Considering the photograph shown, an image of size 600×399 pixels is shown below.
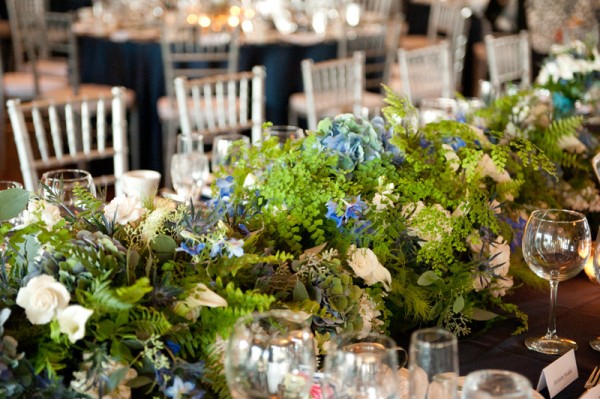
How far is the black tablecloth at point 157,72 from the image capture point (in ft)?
16.8

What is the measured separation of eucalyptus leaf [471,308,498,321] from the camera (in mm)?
1586

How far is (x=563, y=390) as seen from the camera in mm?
1369

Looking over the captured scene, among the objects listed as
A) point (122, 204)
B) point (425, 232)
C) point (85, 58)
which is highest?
point (122, 204)

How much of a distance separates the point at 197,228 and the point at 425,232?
41 cm

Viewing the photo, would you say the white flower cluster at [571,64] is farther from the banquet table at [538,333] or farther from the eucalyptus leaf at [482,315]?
the eucalyptus leaf at [482,315]

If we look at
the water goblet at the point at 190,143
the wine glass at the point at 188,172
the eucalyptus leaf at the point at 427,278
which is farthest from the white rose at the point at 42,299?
the water goblet at the point at 190,143

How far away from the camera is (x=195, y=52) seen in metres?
5.14

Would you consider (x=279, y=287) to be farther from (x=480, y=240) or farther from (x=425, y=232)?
(x=480, y=240)

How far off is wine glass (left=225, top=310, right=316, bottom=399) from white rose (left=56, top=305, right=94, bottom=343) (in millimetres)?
200

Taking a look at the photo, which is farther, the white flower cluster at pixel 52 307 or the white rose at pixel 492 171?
the white rose at pixel 492 171

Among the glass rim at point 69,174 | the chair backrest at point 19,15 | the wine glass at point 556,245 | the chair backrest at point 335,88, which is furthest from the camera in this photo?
the chair backrest at point 19,15

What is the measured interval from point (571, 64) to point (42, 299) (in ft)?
8.33

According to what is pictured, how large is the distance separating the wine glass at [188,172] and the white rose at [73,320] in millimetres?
1153

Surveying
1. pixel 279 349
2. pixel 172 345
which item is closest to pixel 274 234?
pixel 172 345
